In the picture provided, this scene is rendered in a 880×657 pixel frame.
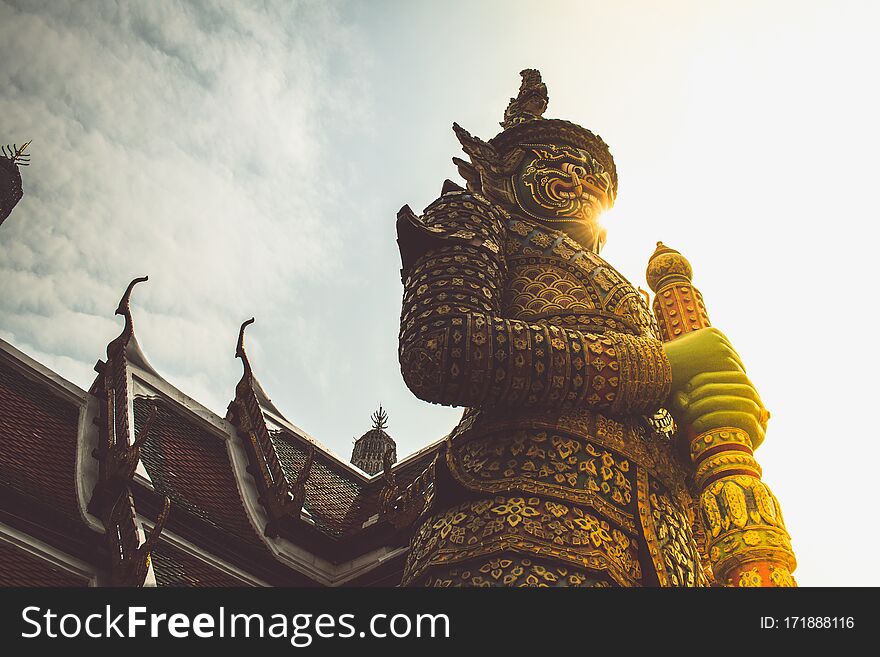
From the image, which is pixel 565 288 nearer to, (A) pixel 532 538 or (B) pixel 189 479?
(A) pixel 532 538

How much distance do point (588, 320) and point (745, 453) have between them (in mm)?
733

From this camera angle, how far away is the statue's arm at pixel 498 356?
252 cm

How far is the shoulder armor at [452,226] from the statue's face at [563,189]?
0.81 ft

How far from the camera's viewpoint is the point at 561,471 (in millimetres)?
2529

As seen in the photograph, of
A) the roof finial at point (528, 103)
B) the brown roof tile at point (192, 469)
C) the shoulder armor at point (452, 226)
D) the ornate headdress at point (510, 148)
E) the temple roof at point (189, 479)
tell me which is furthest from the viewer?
the brown roof tile at point (192, 469)

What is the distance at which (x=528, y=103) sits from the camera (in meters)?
4.34

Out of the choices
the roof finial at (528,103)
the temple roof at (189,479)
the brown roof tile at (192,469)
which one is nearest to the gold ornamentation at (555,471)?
the roof finial at (528,103)

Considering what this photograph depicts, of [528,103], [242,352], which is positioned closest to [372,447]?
[242,352]

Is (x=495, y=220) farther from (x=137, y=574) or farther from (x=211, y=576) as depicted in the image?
(x=211, y=576)

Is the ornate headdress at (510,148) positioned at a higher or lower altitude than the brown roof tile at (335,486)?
lower

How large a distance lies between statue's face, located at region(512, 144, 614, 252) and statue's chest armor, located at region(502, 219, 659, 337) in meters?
0.20

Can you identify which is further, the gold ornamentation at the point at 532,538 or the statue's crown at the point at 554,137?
the statue's crown at the point at 554,137

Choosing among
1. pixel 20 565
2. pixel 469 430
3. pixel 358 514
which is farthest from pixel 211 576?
pixel 469 430

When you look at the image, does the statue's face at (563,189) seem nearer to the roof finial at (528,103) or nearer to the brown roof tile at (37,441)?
the roof finial at (528,103)
